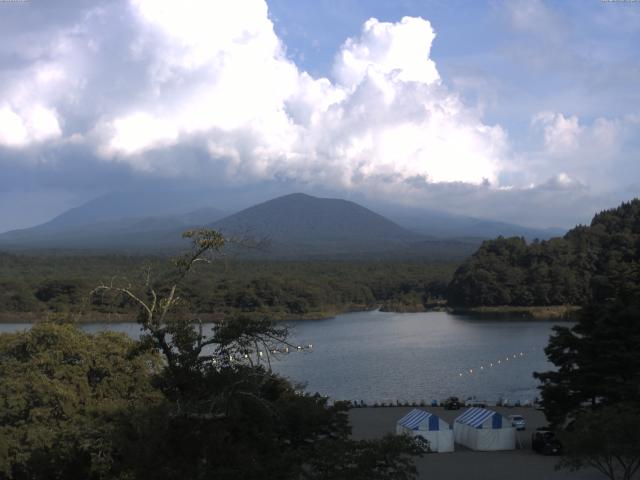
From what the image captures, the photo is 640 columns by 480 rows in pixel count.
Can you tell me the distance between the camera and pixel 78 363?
30.0ft

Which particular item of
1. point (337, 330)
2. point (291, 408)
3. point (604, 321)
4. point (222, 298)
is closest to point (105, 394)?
point (291, 408)

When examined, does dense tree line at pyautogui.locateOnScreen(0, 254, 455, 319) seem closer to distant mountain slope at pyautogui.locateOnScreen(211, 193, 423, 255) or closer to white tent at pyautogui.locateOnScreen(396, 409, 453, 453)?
white tent at pyautogui.locateOnScreen(396, 409, 453, 453)

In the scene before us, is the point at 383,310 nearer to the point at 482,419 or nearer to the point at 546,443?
the point at 482,419

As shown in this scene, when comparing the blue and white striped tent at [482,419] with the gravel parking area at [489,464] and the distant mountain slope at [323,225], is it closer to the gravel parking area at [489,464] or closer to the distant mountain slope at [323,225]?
the gravel parking area at [489,464]

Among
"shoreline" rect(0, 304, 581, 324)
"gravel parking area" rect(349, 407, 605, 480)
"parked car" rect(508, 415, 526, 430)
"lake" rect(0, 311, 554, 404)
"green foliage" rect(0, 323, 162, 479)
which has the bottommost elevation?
"lake" rect(0, 311, 554, 404)

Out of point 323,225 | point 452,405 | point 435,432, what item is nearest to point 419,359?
point 452,405

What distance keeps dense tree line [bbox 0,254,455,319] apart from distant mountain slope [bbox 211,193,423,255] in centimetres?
5542

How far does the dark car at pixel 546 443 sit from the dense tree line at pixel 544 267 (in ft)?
113

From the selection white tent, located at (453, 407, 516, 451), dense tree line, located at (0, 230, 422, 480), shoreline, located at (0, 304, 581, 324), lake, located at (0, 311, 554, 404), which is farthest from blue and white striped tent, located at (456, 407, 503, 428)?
shoreline, located at (0, 304, 581, 324)

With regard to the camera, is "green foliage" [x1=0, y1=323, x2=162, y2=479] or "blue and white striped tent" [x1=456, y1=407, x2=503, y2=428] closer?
"green foliage" [x1=0, y1=323, x2=162, y2=479]

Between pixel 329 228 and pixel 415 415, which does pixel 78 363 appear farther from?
pixel 329 228

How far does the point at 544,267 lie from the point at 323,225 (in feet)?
349

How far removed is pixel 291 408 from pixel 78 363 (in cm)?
286

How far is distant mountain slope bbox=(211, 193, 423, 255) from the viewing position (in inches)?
5108
